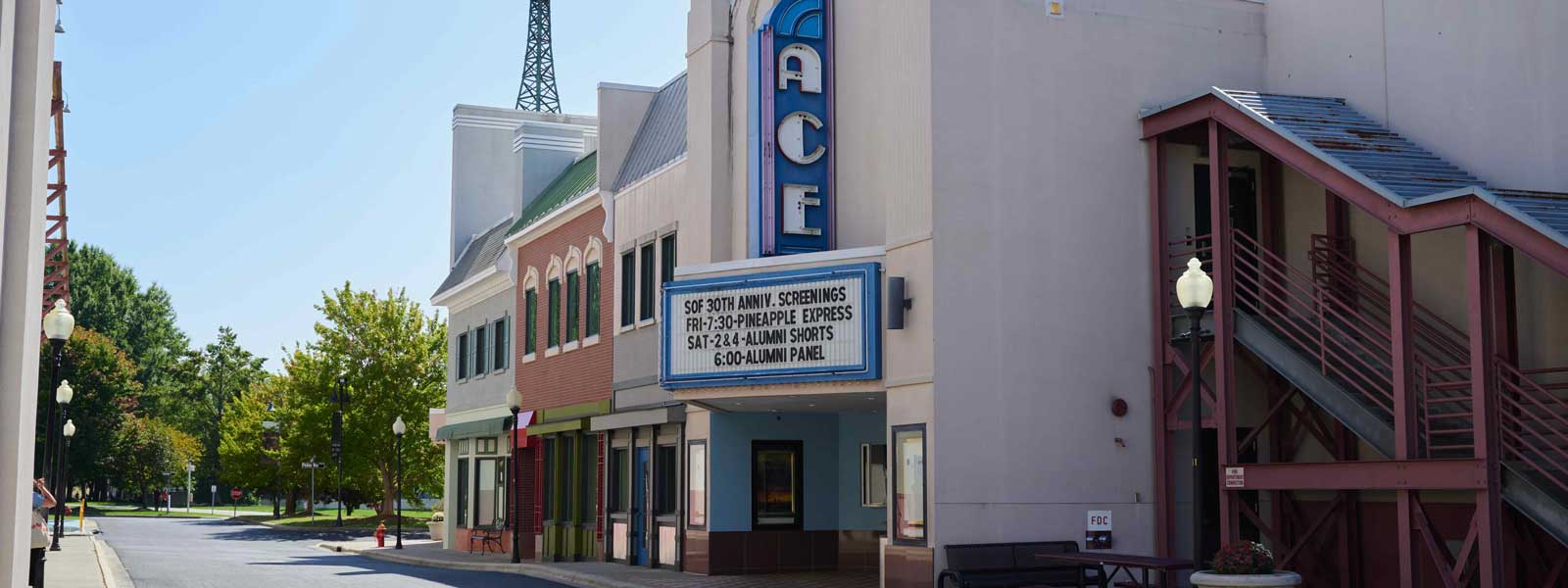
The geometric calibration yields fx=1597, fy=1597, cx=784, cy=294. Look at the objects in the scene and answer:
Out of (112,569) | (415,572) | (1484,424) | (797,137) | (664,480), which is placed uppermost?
(797,137)

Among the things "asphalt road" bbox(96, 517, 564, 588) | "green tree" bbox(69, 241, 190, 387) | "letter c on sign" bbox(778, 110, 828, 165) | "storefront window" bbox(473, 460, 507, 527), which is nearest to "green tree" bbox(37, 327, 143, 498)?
"green tree" bbox(69, 241, 190, 387)

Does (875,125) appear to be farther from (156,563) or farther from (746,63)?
(156,563)

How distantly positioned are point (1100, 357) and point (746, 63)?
703 centimetres

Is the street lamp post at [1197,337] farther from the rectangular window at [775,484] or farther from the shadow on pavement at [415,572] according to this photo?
the shadow on pavement at [415,572]

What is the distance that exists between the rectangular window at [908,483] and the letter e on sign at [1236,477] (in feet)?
11.8

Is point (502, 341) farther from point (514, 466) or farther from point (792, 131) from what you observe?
point (792, 131)

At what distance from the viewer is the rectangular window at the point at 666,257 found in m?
27.5

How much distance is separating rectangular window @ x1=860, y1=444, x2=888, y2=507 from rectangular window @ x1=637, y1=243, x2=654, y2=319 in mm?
4952

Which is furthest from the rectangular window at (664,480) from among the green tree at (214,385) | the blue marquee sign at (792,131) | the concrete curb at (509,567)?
the green tree at (214,385)

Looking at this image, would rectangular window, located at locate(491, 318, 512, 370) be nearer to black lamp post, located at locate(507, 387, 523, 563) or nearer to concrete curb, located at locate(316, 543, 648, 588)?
black lamp post, located at locate(507, 387, 523, 563)

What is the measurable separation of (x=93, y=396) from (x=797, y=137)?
74.4 metres

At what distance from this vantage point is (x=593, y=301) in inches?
1241

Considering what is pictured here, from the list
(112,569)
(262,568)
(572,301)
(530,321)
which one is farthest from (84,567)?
(530,321)

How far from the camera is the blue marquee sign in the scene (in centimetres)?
2236
